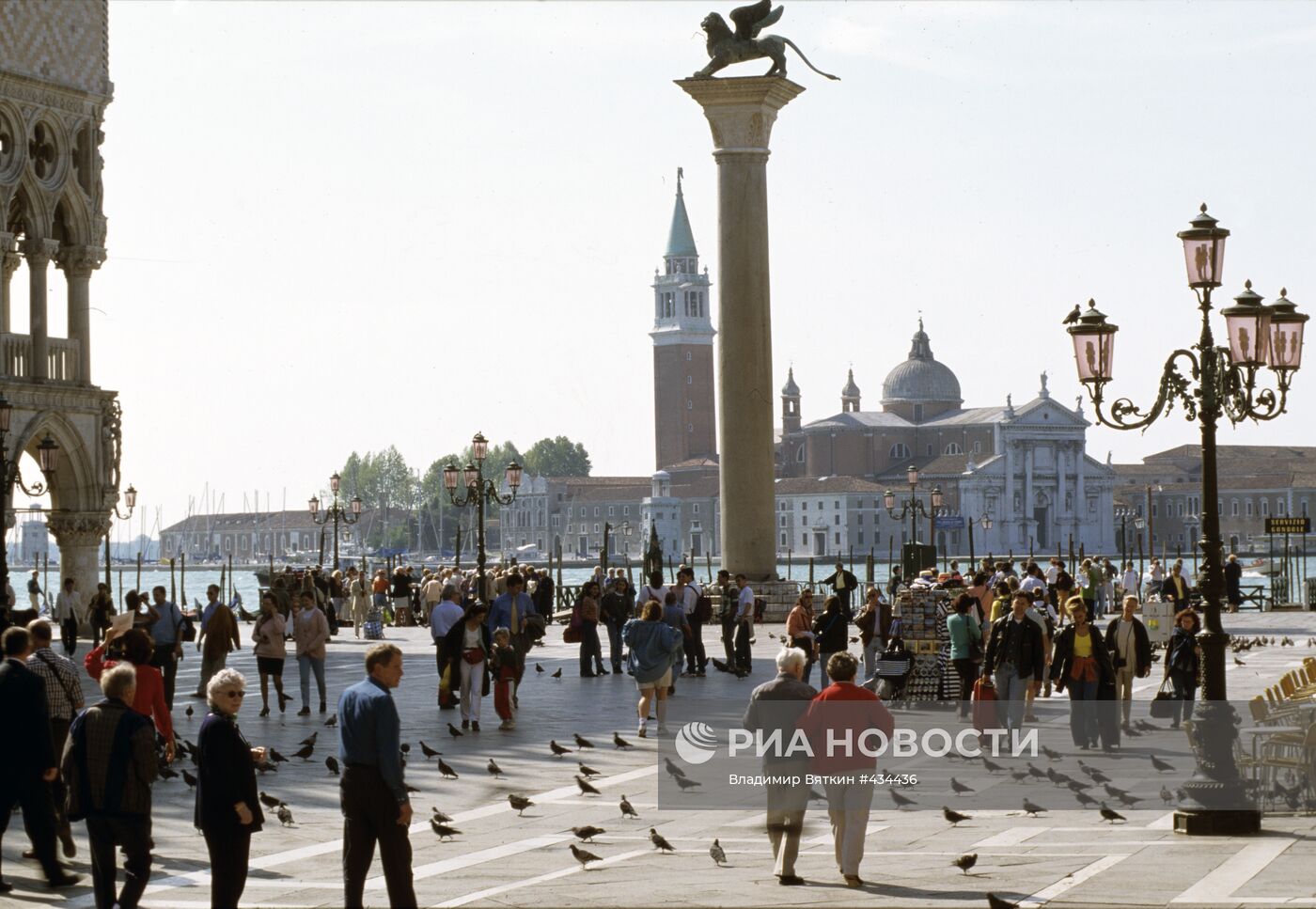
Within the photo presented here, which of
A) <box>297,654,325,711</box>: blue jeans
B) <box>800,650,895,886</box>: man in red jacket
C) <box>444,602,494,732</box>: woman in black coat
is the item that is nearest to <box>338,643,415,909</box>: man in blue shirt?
<box>800,650,895,886</box>: man in red jacket

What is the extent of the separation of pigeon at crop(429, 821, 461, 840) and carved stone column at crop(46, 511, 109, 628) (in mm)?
19951

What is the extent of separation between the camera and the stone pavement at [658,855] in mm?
9430

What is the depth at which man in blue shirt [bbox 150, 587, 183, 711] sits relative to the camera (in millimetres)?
17781

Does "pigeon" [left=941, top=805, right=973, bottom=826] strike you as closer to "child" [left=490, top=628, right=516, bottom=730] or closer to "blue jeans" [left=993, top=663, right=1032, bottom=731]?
"blue jeans" [left=993, top=663, right=1032, bottom=731]

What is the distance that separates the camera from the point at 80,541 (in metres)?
30.8

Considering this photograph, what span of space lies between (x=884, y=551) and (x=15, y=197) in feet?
441

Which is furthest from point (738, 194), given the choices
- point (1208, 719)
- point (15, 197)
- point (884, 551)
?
point (884, 551)

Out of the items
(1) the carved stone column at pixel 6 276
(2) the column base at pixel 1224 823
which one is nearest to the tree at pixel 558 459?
(1) the carved stone column at pixel 6 276

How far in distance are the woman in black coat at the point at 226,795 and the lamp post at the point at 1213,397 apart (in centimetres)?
495

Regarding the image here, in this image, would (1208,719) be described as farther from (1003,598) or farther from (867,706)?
(1003,598)

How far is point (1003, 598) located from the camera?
1888cm

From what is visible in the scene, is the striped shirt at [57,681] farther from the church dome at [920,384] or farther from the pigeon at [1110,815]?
the church dome at [920,384]

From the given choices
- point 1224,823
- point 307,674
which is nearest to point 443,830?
point 1224,823

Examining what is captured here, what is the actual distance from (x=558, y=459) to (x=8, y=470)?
168160mm
